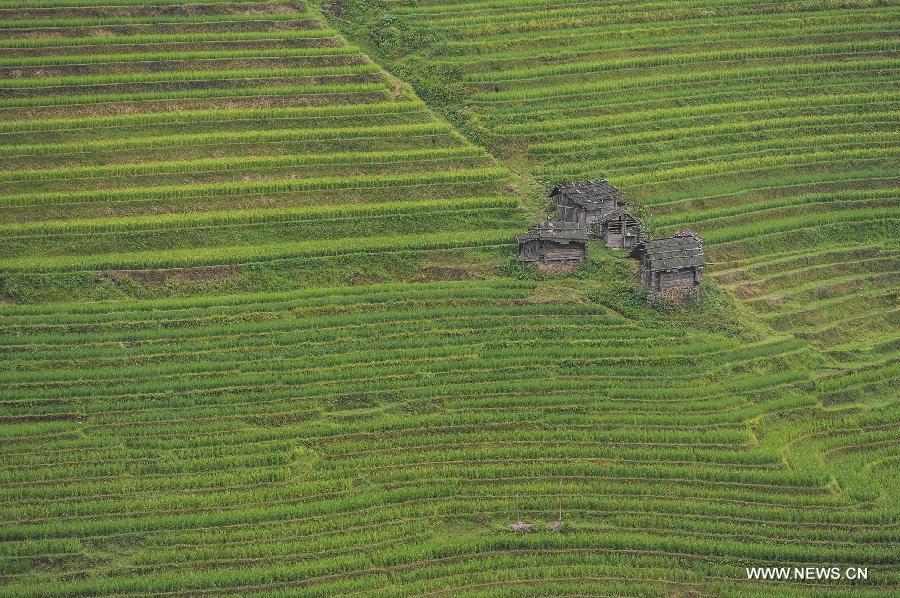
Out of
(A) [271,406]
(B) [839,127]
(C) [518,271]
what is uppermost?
(B) [839,127]

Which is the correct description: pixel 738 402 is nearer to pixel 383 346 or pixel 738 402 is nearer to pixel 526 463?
pixel 526 463

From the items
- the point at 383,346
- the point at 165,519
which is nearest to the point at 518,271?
the point at 383,346

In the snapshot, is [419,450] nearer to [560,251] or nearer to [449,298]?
[449,298]

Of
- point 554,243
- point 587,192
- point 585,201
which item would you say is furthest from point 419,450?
point 587,192

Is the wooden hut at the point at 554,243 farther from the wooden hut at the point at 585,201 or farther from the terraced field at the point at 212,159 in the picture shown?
the terraced field at the point at 212,159

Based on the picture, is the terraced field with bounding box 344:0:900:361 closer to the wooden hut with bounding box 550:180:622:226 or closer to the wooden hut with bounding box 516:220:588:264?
the wooden hut with bounding box 550:180:622:226

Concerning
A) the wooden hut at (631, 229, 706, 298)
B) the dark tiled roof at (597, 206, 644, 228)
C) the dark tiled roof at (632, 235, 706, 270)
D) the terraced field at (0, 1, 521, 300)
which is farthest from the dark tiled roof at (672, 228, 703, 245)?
the terraced field at (0, 1, 521, 300)

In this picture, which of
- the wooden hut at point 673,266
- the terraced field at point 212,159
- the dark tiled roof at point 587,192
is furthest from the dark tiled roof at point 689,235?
the terraced field at point 212,159
